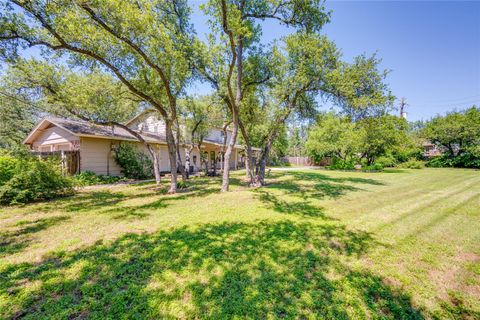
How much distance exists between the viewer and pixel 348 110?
10.5 meters

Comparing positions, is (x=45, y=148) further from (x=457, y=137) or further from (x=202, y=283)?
(x=457, y=137)

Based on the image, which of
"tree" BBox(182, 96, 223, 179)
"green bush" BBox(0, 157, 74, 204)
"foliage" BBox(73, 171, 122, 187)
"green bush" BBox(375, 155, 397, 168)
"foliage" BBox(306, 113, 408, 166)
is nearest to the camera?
"green bush" BBox(0, 157, 74, 204)

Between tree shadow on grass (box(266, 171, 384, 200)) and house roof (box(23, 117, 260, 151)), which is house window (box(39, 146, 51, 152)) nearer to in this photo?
house roof (box(23, 117, 260, 151))

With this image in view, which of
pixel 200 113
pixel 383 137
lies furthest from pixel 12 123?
pixel 383 137

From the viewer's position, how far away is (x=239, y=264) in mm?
3238

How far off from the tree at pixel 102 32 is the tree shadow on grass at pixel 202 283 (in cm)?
664

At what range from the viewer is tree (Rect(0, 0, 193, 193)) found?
5902mm

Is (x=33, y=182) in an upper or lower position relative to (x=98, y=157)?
lower

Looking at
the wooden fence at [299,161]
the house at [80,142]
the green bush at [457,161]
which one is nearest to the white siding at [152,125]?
the house at [80,142]

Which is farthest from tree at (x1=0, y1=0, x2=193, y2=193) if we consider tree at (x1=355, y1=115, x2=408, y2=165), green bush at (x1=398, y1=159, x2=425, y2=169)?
green bush at (x1=398, y1=159, x2=425, y2=169)

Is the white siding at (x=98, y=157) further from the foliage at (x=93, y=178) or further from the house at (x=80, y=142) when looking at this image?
the foliage at (x=93, y=178)

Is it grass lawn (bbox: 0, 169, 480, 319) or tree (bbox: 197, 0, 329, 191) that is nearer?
grass lawn (bbox: 0, 169, 480, 319)

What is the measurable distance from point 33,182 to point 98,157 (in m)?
6.49

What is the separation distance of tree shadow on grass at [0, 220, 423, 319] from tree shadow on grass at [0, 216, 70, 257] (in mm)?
969
